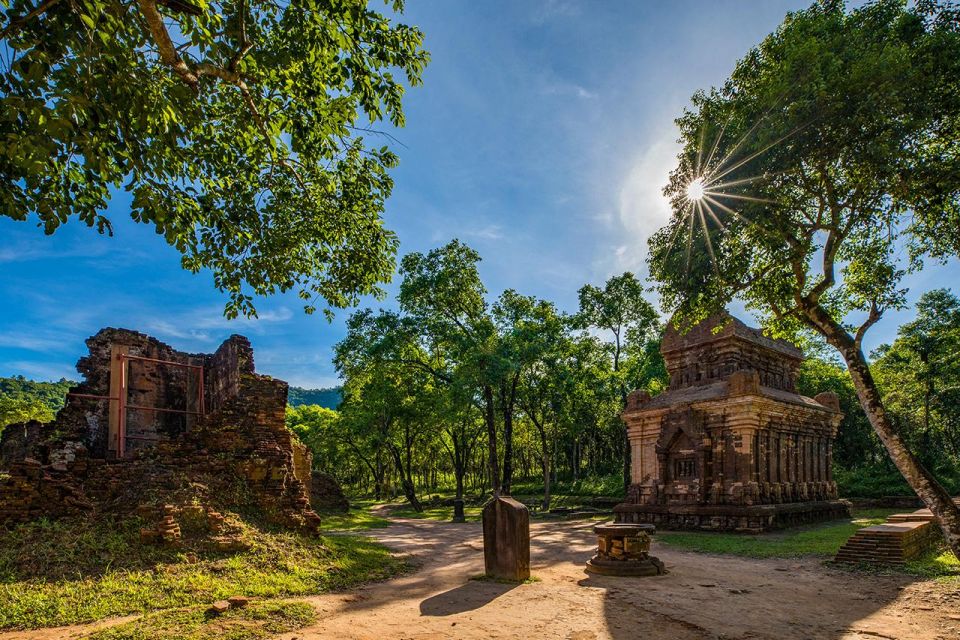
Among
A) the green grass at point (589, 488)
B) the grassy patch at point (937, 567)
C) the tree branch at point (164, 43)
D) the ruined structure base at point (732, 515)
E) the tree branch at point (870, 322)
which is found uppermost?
the tree branch at point (164, 43)

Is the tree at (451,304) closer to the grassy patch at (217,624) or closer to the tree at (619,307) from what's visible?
the tree at (619,307)

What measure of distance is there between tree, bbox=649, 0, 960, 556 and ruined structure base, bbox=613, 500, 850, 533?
7287 millimetres

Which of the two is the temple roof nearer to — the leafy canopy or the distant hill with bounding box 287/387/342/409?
the leafy canopy

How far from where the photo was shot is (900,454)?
8914 mm

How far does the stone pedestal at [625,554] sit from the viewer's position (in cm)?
981

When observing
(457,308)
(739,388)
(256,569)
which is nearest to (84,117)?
(256,569)

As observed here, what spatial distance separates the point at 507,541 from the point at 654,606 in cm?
270

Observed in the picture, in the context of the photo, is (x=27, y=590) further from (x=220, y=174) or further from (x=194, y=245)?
(x=220, y=174)

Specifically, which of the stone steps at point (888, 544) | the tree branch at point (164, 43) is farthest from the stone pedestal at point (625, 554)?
the tree branch at point (164, 43)

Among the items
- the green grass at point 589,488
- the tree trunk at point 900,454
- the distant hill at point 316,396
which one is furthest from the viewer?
the distant hill at point 316,396

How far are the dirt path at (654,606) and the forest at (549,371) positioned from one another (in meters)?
12.5

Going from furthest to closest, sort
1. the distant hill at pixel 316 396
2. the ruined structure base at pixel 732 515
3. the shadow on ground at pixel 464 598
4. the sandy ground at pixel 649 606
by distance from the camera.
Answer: the distant hill at pixel 316 396, the ruined structure base at pixel 732 515, the shadow on ground at pixel 464 598, the sandy ground at pixel 649 606

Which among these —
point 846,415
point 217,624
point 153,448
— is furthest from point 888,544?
point 846,415

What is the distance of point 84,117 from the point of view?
15.2 ft
